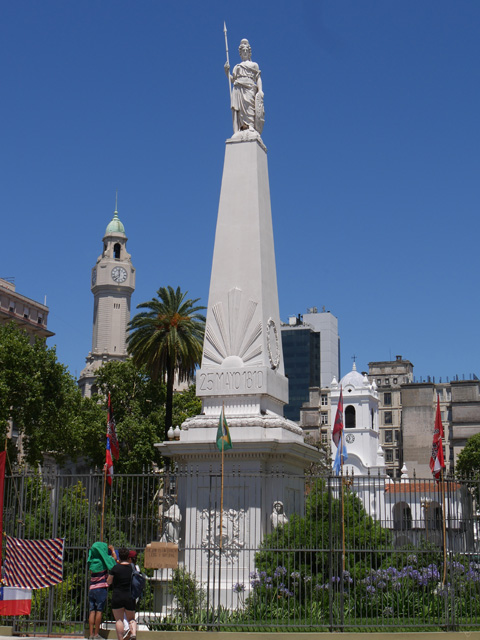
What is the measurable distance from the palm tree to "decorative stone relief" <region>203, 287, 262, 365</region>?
22.6 meters

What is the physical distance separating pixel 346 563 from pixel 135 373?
39.0 meters

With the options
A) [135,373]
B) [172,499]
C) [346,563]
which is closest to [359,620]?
[346,563]

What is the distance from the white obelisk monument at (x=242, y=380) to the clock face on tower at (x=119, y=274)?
4167 inches

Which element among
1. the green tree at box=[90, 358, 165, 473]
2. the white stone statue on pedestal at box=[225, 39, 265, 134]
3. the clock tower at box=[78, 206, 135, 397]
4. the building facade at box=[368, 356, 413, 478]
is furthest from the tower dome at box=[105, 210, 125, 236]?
the white stone statue on pedestal at box=[225, 39, 265, 134]

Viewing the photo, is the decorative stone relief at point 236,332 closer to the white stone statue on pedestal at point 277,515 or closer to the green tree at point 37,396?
the white stone statue on pedestal at point 277,515

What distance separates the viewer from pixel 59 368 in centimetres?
4384

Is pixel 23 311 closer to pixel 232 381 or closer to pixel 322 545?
pixel 232 381

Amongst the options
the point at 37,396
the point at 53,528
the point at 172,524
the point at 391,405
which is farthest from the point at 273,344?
the point at 391,405

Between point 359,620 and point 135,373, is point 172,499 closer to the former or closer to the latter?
point 359,620

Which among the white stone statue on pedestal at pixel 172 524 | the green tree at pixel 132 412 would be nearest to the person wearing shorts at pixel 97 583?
the white stone statue on pedestal at pixel 172 524

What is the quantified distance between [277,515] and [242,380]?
346cm

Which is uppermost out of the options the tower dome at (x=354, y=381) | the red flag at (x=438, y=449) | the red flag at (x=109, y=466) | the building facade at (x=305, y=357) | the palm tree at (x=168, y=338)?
the building facade at (x=305, y=357)

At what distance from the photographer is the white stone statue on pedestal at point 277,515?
19531mm

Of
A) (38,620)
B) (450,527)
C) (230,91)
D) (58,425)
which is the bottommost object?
(38,620)
